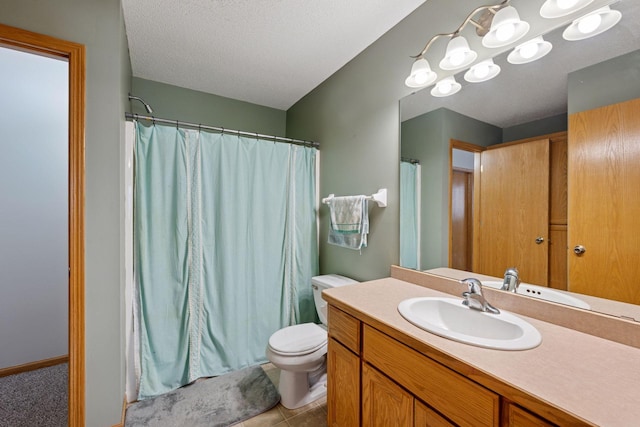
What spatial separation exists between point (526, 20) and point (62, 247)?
10.7 ft

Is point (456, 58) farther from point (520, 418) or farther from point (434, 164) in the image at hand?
point (520, 418)

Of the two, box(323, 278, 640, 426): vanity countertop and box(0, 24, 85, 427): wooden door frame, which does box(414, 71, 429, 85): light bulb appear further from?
box(0, 24, 85, 427): wooden door frame

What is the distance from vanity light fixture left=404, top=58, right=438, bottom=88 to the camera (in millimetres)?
1408

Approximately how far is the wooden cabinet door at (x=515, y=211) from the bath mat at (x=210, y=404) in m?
1.57

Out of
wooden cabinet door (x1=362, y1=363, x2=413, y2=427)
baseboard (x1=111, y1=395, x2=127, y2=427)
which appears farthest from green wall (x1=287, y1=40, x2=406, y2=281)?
baseboard (x1=111, y1=395, x2=127, y2=427)

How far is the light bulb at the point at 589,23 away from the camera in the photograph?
92cm

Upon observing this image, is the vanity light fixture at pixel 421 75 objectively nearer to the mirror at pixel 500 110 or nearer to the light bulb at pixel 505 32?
the mirror at pixel 500 110

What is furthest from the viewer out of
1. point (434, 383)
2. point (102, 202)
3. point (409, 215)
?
point (409, 215)

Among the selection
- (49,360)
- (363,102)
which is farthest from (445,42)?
(49,360)

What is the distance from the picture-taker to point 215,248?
6.51 feet

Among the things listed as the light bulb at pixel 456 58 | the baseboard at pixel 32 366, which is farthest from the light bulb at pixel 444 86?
the baseboard at pixel 32 366

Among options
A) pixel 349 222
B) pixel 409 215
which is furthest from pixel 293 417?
pixel 409 215

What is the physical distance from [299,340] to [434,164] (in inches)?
54.1

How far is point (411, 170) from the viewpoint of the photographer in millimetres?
1607
